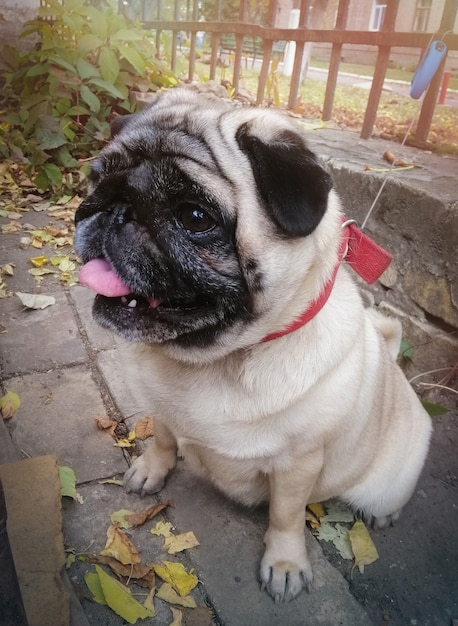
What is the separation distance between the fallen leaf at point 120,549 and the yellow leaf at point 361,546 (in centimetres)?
70

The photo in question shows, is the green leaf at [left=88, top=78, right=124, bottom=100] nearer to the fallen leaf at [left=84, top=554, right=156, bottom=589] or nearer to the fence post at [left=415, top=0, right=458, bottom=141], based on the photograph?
the fence post at [left=415, top=0, right=458, bottom=141]

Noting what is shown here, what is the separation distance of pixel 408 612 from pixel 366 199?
177 cm

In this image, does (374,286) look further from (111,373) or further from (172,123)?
(172,123)

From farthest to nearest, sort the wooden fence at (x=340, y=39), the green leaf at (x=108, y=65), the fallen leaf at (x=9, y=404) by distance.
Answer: the green leaf at (x=108, y=65) → the wooden fence at (x=340, y=39) → the fallen leaf at (x=9, y=404)

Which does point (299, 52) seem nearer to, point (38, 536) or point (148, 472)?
point (148, 472)

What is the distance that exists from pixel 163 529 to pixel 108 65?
12.6 feet

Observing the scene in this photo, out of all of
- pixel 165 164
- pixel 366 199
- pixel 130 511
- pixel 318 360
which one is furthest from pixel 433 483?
pixel 165 164

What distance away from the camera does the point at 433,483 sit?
2094 mm

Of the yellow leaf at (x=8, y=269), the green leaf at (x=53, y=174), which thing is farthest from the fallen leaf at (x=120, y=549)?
the green leaf at (x=53, y=174)

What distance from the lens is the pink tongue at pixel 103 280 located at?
52.6 inches

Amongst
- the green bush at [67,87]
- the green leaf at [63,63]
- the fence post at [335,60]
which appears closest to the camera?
the fence post at [335,60]

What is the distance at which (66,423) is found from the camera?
2.08 metres

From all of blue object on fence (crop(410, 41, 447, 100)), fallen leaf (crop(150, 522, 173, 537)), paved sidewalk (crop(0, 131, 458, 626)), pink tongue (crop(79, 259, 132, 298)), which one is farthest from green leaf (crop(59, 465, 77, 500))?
blue object on fence (crop(410, 41, 447, 100))

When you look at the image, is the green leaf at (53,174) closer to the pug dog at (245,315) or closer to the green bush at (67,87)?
the green bush at (67,87)
